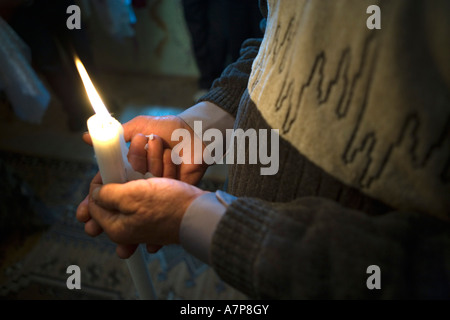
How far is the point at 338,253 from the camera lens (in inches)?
13.6

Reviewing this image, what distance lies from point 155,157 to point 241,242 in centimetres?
31

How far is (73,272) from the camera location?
1.22 m

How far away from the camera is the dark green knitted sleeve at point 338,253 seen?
0.33 m

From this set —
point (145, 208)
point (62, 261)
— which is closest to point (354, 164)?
point (145, 208)

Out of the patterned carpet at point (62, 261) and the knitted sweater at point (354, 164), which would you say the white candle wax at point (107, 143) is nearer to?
the knitted sweater at point (354, 164)

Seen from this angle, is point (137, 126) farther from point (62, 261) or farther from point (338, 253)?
point (62, 261)

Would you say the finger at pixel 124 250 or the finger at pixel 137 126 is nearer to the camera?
the finger at pixel 124 250

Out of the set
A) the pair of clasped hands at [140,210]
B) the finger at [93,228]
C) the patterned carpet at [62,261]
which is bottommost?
the patterned carpet at [62,261]

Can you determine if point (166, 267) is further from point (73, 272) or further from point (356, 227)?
point (356, 227)

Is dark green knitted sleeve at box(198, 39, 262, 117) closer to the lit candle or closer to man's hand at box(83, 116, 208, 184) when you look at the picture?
man's hand at box(83, 116, 208, 184)

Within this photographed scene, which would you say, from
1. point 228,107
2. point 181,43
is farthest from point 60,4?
point 228,107

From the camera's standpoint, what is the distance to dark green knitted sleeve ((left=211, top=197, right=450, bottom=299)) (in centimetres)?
33

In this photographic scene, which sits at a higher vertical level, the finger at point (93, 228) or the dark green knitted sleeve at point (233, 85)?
the dark green knitted sleeve at point (233, 85)

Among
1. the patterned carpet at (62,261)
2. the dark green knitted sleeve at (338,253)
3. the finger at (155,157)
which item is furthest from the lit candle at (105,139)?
the patterned carpet at (62,261)
